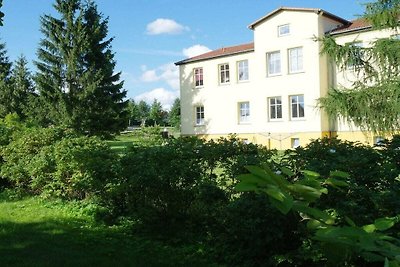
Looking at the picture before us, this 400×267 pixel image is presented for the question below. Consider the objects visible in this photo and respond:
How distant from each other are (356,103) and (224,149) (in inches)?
439

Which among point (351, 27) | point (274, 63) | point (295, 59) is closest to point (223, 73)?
point (274, 63)

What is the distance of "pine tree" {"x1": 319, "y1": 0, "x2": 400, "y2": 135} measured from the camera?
15.6 m

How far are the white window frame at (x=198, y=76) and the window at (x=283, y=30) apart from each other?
28.0ft

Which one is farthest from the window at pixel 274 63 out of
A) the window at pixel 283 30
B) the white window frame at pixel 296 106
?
the white window frame at pixel 296 106

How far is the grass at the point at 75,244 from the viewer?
5355mm

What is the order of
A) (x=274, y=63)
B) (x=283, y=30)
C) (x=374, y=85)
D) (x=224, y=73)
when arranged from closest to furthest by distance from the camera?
(x=374, y=85), (x=283, y=30), (x=274, y=63), (x=224, y=73)

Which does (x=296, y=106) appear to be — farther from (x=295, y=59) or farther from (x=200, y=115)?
(x=200, y=115)

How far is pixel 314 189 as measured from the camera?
133 centimetres

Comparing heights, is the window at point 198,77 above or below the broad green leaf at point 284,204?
above

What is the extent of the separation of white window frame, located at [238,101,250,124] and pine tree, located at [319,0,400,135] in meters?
16.9

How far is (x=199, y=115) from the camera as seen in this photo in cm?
3731

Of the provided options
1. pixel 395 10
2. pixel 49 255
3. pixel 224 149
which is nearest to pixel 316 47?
pixel 395 10

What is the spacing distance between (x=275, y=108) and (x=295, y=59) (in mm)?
3844

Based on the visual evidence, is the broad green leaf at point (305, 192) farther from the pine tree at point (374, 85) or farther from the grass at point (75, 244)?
the pine tree at point (374, 85)
